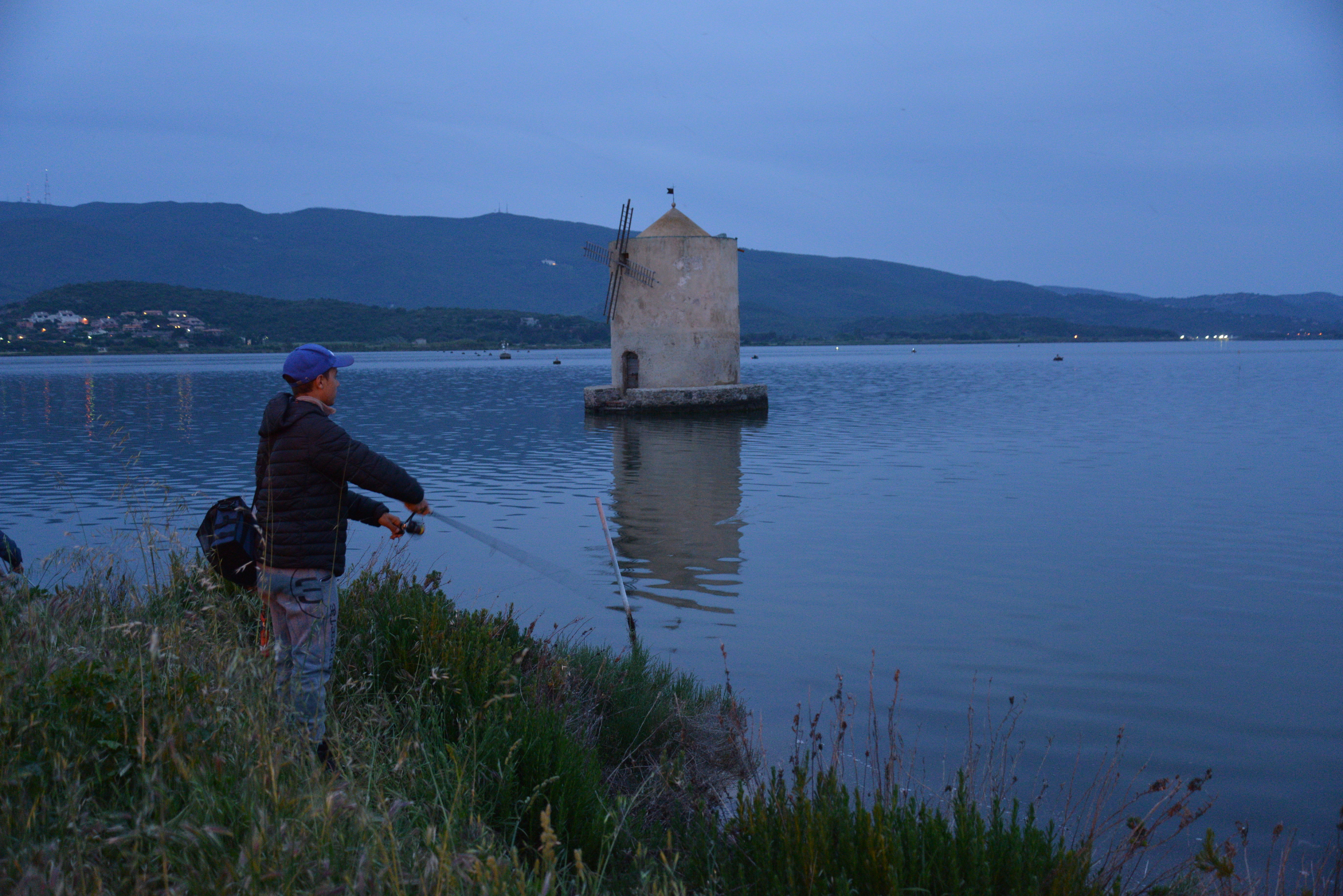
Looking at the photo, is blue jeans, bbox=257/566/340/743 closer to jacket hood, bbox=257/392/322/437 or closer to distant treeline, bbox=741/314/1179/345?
jacket hood, bbox=257/392/322/437

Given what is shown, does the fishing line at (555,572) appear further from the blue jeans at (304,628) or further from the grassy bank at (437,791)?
the blue jeans at (304,628)

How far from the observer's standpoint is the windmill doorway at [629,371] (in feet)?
85.9

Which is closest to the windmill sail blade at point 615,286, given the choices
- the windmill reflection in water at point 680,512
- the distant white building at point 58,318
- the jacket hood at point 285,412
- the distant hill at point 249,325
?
the windmill reflection in water at point 680,512

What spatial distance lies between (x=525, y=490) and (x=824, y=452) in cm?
658

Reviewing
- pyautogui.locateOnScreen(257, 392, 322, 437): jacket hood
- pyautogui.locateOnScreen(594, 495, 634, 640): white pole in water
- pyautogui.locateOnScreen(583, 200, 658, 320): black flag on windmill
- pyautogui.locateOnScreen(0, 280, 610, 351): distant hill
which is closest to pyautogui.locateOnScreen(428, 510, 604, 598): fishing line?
pyautogui.locateOnScreen(594, 495, 634, 640): white pole in water

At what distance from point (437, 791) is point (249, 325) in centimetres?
12400

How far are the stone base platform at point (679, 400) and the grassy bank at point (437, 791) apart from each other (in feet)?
65.8

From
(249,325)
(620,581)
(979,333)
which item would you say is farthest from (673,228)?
(979,333)

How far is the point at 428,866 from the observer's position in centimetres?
241

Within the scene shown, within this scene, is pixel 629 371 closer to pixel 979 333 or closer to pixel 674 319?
pixel 674 319

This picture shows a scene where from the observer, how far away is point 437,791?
3.11 meters

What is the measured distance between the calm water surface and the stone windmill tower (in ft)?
4.05

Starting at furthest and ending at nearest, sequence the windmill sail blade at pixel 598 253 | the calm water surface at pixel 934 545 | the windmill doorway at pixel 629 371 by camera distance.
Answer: the windmill doorway at pixel 629 371 < the windmill sail blade at pixel 598 253 < the calm water surface at pixel 934 545

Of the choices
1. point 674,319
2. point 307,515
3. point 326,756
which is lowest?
point 326,756
